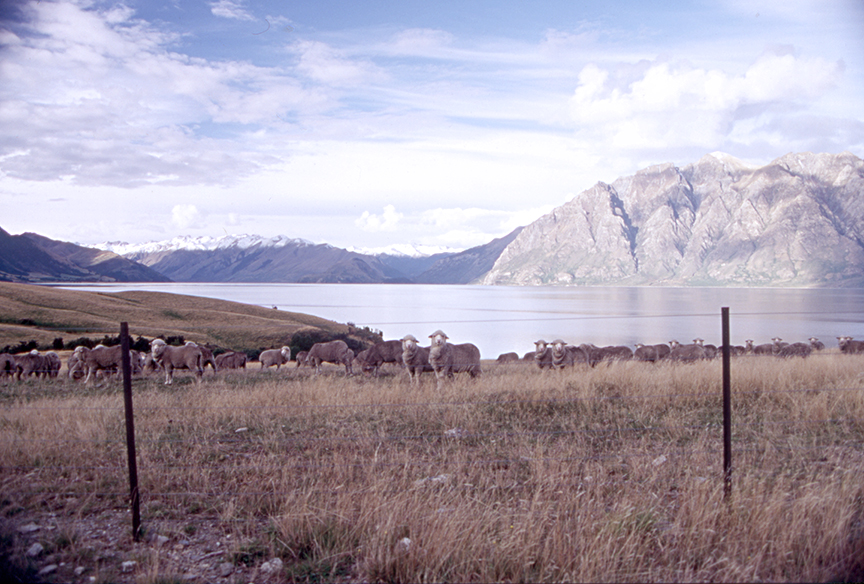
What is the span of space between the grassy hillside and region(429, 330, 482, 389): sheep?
31.2 m

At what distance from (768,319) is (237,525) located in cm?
10103

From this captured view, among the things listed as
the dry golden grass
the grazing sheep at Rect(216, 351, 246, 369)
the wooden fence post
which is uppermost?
the wooden fence post

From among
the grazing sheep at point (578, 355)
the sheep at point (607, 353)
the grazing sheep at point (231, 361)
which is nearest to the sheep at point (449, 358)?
the grazing sheep at point (578, 355)

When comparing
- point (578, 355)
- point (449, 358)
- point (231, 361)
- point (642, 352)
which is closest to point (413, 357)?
point (449, 358)

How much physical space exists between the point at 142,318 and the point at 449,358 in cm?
5774

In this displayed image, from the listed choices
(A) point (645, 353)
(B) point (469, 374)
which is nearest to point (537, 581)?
(B) point (469, 374)

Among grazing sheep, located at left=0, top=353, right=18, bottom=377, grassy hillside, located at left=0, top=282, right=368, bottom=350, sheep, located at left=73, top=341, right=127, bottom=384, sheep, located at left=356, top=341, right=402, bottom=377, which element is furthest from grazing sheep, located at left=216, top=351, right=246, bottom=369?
grassy hillside, located at left=0, top=282, right=368, bottom=350

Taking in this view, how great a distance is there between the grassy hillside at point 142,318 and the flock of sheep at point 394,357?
851 inches

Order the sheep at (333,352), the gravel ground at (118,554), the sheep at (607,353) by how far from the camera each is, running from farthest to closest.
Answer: the sheep at (333,352)
the sheep at (607,353)
the gravel ground at (118,554)

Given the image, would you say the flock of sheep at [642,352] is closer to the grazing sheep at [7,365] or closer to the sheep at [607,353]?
the sheep at [607,353]

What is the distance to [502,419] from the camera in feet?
29.1

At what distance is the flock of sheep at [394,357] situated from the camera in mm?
14852

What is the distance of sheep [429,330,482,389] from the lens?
14.2 meters

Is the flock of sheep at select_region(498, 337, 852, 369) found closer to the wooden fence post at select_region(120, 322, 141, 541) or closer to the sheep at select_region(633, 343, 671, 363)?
the sheep at select_region(633, 343, 671, 363)
